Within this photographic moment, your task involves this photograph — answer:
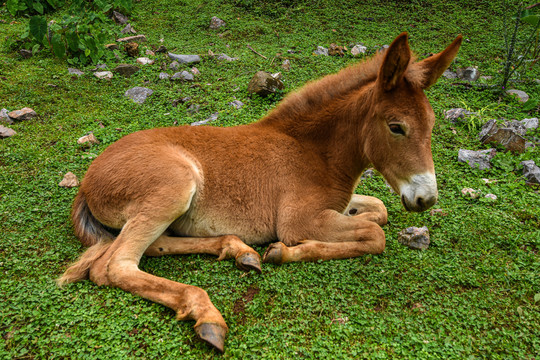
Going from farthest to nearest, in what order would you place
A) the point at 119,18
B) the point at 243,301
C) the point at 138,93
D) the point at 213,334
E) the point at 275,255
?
1. the point at 119,18
2. the point at 138,93
3. the point at 275,255
4. the point at 243,301
5. the point at 213,334

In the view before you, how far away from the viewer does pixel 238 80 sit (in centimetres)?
812

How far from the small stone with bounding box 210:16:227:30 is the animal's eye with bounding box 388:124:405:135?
27.8 ft

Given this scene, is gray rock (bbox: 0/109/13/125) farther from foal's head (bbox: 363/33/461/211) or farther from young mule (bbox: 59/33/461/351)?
foal's head (bbox: 363/33/461/211)

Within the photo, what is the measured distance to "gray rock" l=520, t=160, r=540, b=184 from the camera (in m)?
5.46

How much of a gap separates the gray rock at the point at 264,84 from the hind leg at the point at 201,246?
3.85 metres

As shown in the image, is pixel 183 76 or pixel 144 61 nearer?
pixel 183 76

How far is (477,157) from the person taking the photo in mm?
6043

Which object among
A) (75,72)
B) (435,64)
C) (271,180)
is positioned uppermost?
(435,64)

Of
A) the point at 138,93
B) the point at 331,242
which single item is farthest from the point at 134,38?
the point at 331,242

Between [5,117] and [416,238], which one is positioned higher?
[416,238]

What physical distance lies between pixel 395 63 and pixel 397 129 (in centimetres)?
67

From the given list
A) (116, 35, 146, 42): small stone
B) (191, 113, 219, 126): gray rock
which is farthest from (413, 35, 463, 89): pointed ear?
(116, 35, 146, 42): small stone

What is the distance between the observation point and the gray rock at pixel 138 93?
759cm

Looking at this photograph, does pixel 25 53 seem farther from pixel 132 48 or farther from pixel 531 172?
pixel 531 172
